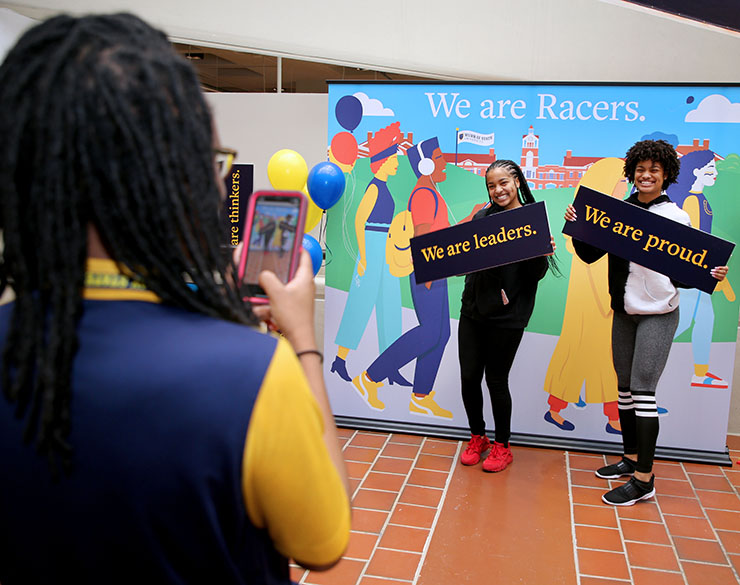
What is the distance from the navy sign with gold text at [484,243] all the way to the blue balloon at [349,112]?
0.95m

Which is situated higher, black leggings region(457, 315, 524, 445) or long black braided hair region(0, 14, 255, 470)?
long black braided hair region(0, 14, 255, 470)

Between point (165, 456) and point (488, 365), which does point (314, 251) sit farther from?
point (165, 456)

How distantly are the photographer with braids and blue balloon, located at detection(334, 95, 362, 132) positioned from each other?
341 centimetres

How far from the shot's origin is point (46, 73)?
0.69 meters

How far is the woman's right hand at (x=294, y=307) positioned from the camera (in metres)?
0.89

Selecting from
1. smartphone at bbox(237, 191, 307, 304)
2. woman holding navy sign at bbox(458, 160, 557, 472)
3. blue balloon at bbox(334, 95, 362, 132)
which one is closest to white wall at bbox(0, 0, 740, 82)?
blue balloon at bbox(334, 95, 362, 132)

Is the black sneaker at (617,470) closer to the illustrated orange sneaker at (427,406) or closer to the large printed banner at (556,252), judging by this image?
the large printed banner at (556,252)

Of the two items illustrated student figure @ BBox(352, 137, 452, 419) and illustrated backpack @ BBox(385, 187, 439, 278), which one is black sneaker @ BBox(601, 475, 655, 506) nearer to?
illustrated student figure @ BBox(352, 137, 452, 419)

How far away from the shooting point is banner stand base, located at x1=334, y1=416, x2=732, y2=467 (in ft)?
12.6

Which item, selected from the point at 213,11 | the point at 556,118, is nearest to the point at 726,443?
the point at 556,118

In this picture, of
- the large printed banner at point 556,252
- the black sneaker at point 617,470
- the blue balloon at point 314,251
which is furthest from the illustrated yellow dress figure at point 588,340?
the blue balloon at point 314,251

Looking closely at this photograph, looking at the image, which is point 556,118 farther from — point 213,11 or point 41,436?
point 41,436

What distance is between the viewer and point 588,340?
12.8ft

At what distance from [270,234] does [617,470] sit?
10.1ft
